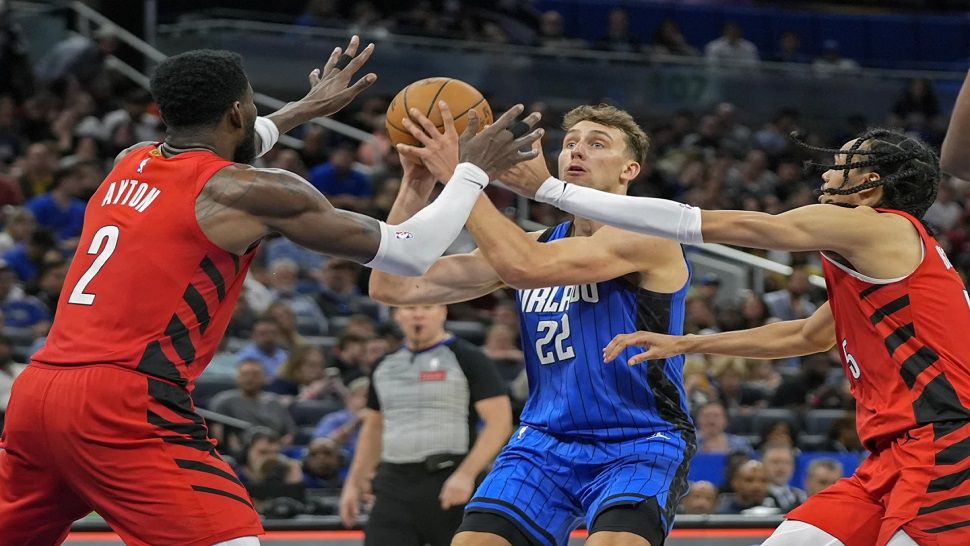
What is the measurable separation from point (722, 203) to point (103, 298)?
11.6 meters

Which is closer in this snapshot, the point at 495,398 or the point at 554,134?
the point at 495,398

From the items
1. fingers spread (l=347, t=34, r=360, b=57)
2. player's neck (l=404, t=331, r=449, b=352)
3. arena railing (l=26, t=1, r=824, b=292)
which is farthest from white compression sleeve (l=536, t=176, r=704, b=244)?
arena railing (l=26, t=1, r=824, b=292)

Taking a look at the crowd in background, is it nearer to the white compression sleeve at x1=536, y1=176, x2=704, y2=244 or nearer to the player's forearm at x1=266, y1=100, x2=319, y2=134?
the player's forearm at x1=266, y1=100, x2=319, y2=134

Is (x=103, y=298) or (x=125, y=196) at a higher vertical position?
(x=125, y=196)

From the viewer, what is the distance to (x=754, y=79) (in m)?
18.4

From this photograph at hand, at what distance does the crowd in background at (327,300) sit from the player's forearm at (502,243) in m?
4.23

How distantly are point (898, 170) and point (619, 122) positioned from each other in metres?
1.18

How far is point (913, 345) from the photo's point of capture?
4.37 m

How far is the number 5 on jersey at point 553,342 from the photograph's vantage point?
194 inches

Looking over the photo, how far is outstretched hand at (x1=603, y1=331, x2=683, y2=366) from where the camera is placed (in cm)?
455

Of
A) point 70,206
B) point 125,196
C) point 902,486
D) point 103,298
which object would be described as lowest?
point 70,206

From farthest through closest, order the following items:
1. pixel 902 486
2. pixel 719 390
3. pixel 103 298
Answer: pixel 719 390 → pixel 902 486 → pixel 103 298

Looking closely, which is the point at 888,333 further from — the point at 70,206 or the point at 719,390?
the point at 70,206

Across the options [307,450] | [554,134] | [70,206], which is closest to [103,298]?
[307,450]
